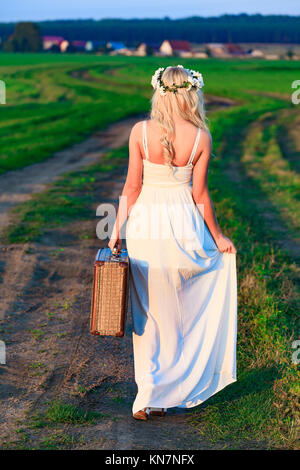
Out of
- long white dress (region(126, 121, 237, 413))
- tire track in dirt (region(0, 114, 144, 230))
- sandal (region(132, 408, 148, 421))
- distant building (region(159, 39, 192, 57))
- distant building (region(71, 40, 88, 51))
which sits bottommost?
distant building (region(71, 40, 88, 51))

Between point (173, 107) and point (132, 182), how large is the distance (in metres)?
0.57

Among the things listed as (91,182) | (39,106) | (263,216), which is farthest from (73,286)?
(39,106)

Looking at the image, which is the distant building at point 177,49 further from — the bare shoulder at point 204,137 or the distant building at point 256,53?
the bare shoulder at point 204,137

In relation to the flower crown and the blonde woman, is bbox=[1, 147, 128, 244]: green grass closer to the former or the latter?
the blonde woman

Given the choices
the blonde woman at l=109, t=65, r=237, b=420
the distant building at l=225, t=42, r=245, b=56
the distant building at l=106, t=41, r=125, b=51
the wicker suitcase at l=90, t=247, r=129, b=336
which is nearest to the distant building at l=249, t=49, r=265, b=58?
the distant building at l=225, t=42, r=245, b=56

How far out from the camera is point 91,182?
48.1 feet

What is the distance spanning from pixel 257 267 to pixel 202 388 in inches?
134

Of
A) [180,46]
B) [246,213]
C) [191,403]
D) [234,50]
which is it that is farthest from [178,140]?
[234,50]

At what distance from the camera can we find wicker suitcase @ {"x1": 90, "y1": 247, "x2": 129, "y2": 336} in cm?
449

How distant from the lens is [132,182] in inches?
182

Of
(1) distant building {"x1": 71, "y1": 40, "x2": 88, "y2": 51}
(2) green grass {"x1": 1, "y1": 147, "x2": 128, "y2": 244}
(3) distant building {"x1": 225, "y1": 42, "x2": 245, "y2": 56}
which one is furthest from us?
(1) distant building {"x1": 71, "y1": 40, "x2": 88, "y2": 51}

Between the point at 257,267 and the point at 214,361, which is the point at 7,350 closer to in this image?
the point at 214,361

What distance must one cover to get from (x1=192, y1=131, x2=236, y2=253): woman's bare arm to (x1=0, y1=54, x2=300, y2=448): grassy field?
1.11 m

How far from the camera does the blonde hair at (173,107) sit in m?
4.37
